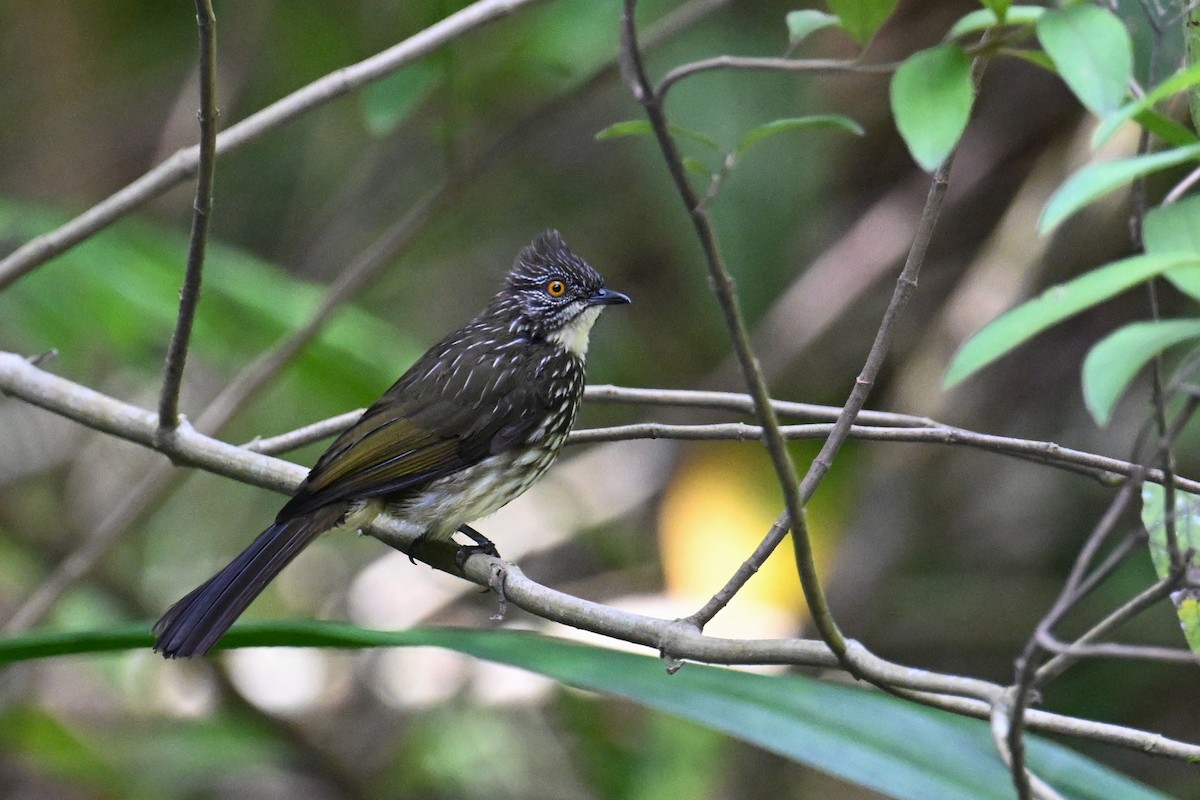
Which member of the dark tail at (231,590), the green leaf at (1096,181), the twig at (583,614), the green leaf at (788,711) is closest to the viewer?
the green leaf at (1096,181)

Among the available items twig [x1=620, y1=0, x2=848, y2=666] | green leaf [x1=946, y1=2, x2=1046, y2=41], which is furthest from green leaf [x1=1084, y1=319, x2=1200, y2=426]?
twig [x1=620, y1=0, x2=848, y2=666]

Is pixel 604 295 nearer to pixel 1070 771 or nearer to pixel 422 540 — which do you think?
pixel 422 540

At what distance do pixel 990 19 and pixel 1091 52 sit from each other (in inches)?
→ 5.0

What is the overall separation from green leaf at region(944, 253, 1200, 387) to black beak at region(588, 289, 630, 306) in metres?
2.51

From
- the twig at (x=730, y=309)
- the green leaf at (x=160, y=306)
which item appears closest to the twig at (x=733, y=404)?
the twig at (x=730, y=309)

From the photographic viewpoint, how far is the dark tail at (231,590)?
244 centimetres

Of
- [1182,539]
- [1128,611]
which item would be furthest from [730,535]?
[1128,611]

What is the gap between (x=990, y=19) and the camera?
3.68 ft

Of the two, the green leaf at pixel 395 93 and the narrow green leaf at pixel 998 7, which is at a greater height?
the green leaf at pixel 395 93

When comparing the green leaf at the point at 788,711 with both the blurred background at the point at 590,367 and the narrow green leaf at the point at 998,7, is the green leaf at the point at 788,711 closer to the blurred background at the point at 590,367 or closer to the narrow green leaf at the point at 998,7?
the narrow green leaf at the point at 998,7

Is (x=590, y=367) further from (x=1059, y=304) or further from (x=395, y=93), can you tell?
(x=1059, y=304)

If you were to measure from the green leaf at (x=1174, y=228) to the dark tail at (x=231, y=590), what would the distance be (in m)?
1.80

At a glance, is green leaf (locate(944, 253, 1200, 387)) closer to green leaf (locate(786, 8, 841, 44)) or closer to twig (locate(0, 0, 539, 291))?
green leaf (locate(786, 8, 841, 44))

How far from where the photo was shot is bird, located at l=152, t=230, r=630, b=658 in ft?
9.16
